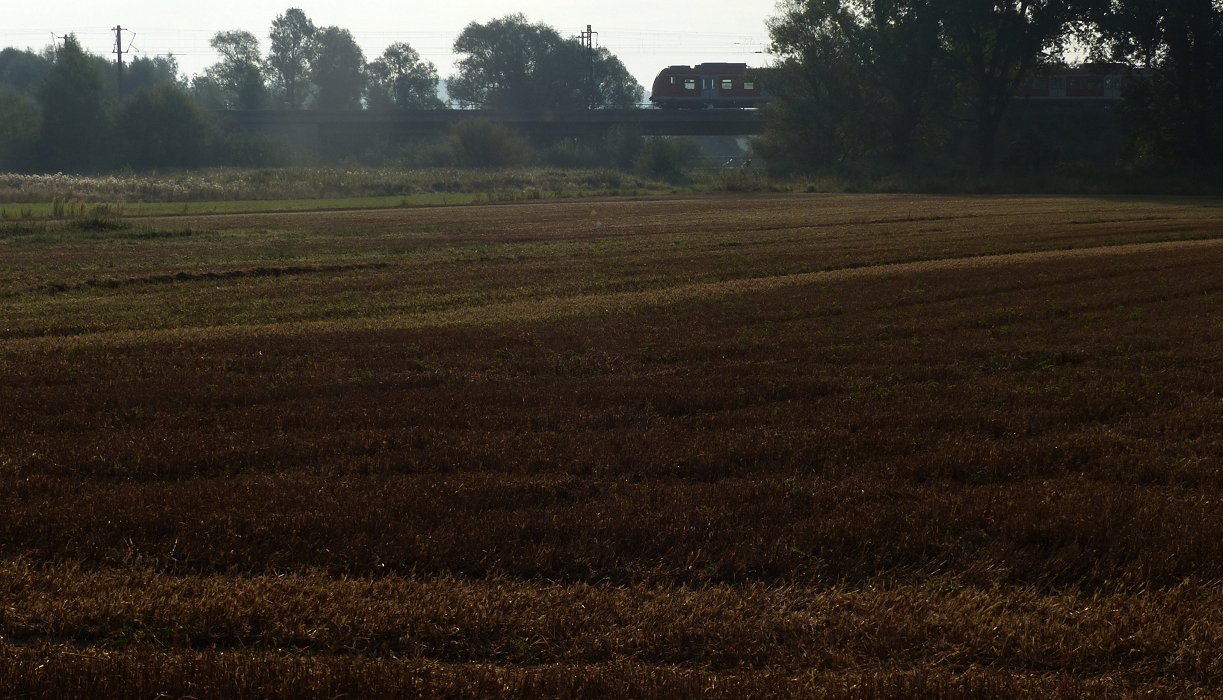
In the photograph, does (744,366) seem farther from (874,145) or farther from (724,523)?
(874,145)

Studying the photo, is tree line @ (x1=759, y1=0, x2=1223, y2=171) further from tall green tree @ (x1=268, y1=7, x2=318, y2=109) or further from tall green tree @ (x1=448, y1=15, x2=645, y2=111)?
tall green tree @ (x1=268, y1=7, x2=318, y2=109)

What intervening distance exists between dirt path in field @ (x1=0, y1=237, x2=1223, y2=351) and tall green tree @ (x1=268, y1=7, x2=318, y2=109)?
177 meters

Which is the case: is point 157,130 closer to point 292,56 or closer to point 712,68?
point 712,68

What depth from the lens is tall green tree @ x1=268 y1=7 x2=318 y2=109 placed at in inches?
7362

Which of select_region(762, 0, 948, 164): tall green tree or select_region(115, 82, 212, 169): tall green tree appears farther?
select_region(115, 82, 212, 169): tall green tree

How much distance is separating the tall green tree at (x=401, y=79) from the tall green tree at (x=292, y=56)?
12.1 meters

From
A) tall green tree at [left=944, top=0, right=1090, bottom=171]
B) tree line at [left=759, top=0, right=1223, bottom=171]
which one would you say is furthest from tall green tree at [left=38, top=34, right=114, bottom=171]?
tall green tree at [left=944, top=0, right=1090, bottom=171]

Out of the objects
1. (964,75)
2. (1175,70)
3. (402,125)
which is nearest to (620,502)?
(1175,70)

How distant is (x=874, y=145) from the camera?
85312 mm

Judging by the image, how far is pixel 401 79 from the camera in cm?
18050

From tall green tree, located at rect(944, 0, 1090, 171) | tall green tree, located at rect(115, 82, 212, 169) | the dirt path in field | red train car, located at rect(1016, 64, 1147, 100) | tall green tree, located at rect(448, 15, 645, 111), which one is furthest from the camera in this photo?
tall green tree, located at rect(448, 15, 645, 111)

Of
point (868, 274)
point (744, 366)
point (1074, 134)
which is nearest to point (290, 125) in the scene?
point (1074, 134)

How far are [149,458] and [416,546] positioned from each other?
118 inches

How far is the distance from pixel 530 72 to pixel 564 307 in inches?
6075
